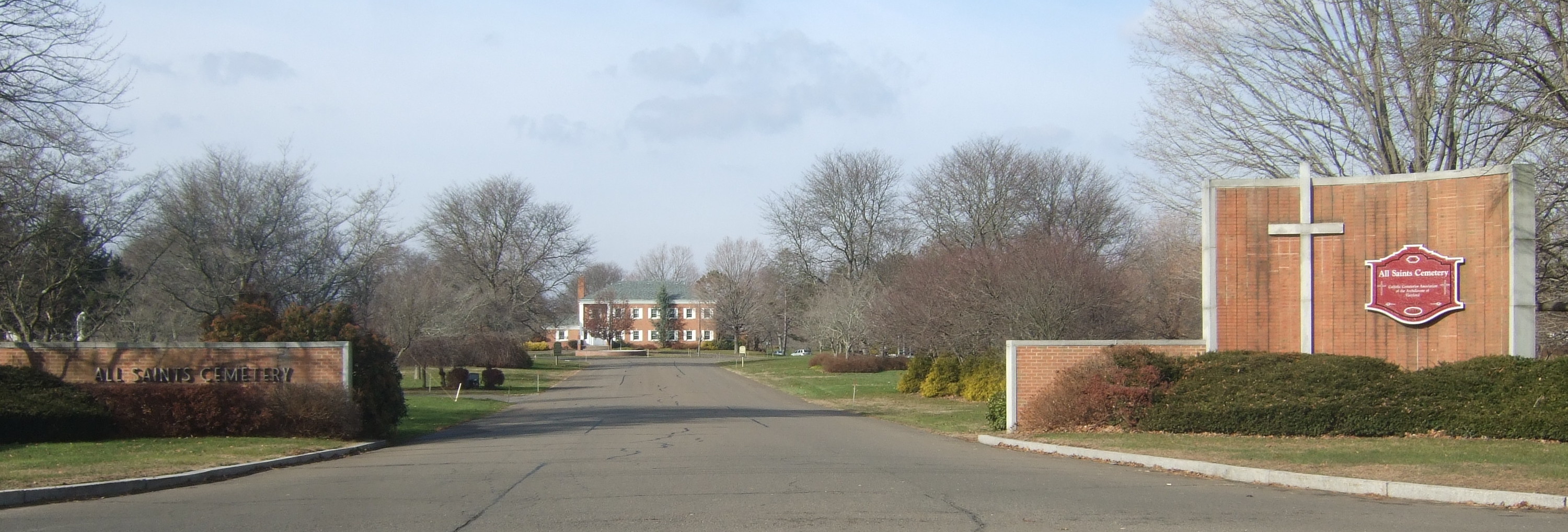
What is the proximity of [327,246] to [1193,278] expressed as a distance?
26.8 meters

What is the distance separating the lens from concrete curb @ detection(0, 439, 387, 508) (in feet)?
37.0

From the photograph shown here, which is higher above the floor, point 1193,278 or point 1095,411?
point 1193,278

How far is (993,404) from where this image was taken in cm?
2162

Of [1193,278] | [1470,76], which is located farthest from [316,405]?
[1193,278]

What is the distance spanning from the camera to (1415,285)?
59.9 ft

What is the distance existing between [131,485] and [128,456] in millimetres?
3485

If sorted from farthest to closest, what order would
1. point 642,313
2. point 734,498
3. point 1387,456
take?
point 642,313
point 1387,456
point 734,498

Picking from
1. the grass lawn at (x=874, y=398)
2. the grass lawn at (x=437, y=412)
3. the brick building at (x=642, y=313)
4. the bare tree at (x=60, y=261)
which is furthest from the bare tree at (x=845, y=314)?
the brick building at (x=642, y=313)

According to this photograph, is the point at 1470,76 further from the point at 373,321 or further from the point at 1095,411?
the point at 373,321

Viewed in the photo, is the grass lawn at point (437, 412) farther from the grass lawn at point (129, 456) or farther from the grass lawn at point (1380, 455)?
the grass lawn at point (1380, 455)

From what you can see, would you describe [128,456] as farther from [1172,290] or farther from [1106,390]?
[1172,290]

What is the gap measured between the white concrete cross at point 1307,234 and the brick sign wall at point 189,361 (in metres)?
17.4

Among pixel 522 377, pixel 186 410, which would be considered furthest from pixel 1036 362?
pixel 522 377

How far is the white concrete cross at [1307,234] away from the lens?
1866 centimetres
